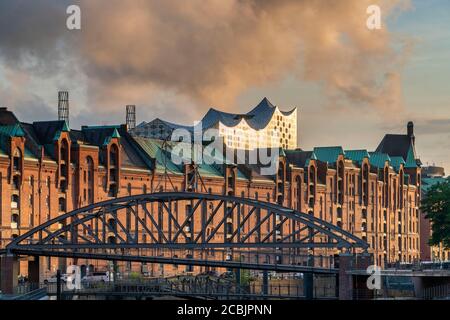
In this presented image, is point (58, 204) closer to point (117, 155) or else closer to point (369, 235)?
point (117, 155)

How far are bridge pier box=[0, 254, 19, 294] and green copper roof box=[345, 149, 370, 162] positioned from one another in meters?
79.2

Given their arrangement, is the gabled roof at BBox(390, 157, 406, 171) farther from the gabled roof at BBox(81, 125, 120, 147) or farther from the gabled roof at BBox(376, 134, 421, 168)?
the gabled roof at BBox(81, 125, 120, 147)

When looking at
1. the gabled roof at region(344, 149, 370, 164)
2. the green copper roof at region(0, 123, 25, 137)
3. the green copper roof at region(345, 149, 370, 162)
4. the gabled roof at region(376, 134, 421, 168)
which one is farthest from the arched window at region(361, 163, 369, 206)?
the green copper roof at region(0, 123, 25, 137)

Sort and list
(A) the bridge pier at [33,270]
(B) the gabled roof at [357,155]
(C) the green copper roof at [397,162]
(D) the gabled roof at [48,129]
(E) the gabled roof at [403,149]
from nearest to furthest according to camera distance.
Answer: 1. (A) the bridge pier at [33,270]
2. (D) the gabled roof at [48,129]
3. (B) the gabled roof at [357,155]
4. (C) the green copper roof at [397,162]
5. (E) the gabled roof at [403,149]

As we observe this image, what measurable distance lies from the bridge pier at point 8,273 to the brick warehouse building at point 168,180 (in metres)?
13.7

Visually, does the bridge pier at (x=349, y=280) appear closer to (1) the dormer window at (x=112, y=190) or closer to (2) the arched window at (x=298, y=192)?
(1) the dormer window at (x=112, y=190)

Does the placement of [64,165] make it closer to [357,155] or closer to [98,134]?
[98,134]

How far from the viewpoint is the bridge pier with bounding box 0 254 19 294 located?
87688 millimetres

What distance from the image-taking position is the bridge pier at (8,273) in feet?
288

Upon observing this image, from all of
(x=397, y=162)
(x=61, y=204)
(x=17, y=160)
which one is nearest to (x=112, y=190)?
(x=61, y=204)

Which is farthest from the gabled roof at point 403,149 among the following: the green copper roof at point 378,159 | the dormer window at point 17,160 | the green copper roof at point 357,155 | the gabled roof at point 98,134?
the dormer window at point 17,160

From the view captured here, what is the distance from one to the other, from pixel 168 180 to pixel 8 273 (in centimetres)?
3758

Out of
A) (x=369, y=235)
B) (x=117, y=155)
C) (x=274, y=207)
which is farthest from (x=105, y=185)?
(x=369, y=235)
